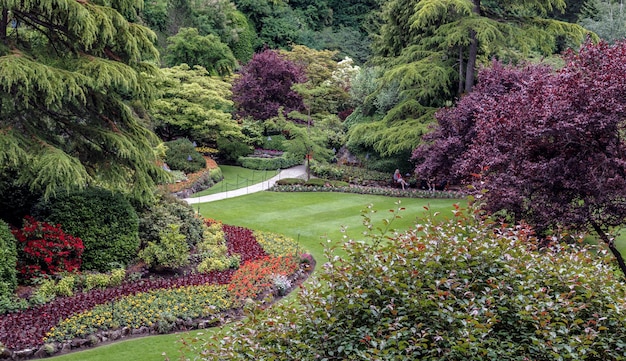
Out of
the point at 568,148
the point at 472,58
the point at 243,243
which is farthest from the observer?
the point at 472,58

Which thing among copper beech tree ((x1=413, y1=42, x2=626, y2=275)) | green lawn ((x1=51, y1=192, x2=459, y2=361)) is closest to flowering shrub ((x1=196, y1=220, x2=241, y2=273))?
green lawn ((x1=51, y1=192, x2=459, y2=361))

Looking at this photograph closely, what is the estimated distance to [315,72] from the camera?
38.2 metres

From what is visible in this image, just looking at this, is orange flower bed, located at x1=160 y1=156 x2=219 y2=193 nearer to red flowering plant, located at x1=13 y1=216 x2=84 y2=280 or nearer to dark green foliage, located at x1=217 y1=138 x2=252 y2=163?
dark green foliage, located at x1=217 y1=138 x2=252 y2=163

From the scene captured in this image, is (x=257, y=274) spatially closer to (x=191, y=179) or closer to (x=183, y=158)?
(x=191, y=179)

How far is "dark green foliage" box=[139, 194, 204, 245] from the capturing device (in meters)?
13.2

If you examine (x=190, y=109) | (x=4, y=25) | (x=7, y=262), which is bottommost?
(x=7, y=262)

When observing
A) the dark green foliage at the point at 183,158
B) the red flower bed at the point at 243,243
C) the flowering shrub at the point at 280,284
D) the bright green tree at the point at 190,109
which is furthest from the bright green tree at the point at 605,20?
the flowering shrub at the point at 280,284

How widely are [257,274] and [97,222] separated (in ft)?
11.1

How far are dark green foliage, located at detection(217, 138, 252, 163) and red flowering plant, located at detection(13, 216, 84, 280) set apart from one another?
19.8 meters

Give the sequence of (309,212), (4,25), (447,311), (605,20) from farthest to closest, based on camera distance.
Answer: (605,20)
(309,212)
(4,25)
(447,311)

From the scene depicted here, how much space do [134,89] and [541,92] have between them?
8103 mm

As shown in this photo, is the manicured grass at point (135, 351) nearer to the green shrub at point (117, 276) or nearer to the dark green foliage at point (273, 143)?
the green shrub at point (117, 276)

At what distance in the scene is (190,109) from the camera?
1099 inches

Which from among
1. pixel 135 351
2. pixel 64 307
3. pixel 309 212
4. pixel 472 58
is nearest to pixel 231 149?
pixel 309 212
